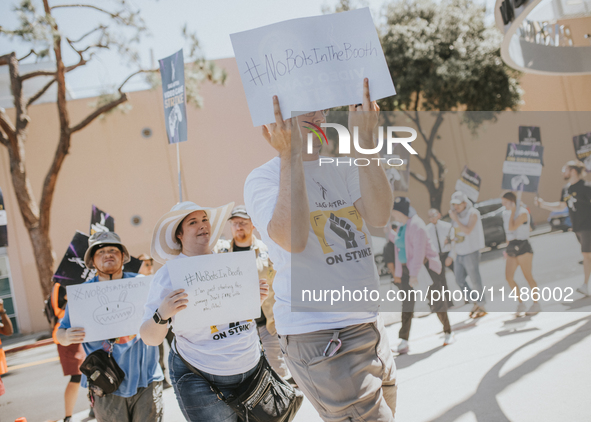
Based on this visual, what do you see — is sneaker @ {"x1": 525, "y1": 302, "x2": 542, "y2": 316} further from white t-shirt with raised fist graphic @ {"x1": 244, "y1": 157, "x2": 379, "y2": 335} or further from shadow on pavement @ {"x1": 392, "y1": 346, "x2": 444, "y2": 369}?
white t-shirt with raised fist graphic @ {"x1": 244, "y1": 157, "x2": 379, "y2": 335}

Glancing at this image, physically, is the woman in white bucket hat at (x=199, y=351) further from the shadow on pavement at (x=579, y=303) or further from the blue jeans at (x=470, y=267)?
the shadow on pavement at (x=579, y=303)

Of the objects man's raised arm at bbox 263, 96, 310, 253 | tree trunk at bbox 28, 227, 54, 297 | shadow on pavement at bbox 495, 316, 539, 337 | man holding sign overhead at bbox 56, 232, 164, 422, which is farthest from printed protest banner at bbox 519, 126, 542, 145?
tree trunk at bbox 28, 227, 54, 297

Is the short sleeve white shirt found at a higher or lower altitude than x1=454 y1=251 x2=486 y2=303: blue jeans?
higher

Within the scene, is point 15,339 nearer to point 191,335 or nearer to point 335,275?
point 191,335

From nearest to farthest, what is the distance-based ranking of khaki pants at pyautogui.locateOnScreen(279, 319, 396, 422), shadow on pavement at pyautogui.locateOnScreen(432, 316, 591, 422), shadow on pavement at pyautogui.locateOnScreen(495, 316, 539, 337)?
khaki pants at pyautogui.locateOnScreen(279, 319, 396, 422)
shadow on pavement at pyautogui.locateOnScreen(432, 316, 591, 422)
shadow on pavement at pyautogui.locateOnScreen(495, 316, 539, 337)

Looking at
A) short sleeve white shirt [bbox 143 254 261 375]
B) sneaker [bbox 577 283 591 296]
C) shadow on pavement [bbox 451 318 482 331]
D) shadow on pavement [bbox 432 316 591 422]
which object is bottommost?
shadow on pavement [bbox 451 318 482 331]

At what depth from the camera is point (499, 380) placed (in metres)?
4.16

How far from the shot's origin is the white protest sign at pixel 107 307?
336 cm

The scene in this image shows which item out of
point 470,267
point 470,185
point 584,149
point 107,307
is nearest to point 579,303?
point 470,267

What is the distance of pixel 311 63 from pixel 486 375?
353 cm

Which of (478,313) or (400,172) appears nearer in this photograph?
(478,313)

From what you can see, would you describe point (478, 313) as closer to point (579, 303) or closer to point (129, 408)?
point (579, 303)

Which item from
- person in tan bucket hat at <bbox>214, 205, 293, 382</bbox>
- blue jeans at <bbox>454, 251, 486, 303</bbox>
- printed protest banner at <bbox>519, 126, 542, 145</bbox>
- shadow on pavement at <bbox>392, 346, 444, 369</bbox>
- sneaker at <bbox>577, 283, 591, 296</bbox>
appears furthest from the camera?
blue jeans at <bbox>454, 251, 486, 303</bbox>

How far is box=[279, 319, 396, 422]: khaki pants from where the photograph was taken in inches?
72.1
